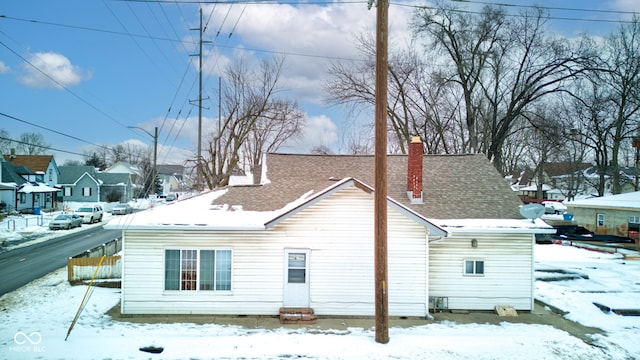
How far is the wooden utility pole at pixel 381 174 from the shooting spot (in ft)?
32.9

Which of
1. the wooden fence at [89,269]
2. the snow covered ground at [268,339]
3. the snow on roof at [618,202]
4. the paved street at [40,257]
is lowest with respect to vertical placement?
the snow covered ground at [268,339]

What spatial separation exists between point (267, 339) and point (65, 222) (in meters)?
29.8

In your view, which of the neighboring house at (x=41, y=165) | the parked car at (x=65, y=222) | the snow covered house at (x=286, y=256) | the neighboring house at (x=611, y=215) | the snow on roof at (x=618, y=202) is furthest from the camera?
the neighboring house at (x=41, y=165)

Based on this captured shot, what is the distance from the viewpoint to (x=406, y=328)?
39.0ft

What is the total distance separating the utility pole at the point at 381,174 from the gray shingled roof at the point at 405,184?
4.73 meters

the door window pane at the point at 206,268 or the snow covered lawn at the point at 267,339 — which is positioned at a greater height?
the door window pane at the point at 206,268

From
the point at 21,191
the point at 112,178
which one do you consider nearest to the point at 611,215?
the point at 21,191

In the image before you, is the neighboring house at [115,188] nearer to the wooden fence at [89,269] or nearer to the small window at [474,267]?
the wooden fence at [89,269]

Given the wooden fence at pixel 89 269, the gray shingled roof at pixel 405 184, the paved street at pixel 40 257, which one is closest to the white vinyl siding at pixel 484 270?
the gray shingled roof at pixel 405 184

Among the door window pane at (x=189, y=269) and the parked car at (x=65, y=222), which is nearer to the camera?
the door window pane at (x=189, y=269)

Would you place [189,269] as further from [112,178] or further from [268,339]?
[112,178]

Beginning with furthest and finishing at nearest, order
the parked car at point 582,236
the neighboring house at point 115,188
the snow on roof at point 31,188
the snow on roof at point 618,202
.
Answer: the neighboring house at point 115,188 < the snow on roof at point 31,188 < the snow on roof at point 618,202 < the parked car at point 582,236

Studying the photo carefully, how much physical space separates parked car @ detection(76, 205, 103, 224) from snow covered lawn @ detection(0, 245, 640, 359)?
26.0 metres

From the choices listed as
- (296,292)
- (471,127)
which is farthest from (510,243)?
(471,127)
